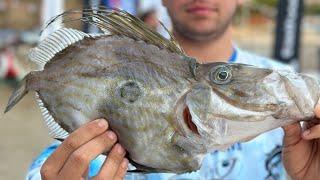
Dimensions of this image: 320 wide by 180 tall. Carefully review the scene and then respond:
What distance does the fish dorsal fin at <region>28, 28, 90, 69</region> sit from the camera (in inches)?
66.0

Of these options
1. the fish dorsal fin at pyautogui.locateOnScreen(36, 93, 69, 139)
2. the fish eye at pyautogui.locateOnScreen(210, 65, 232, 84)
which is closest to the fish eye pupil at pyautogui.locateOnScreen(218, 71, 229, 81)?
the fish eye at pyautogui.locateOnScreen(210, 65, 232, 84)

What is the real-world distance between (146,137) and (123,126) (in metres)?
0.07

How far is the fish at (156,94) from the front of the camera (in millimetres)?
1527

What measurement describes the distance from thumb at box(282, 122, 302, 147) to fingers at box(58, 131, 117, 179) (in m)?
0.53

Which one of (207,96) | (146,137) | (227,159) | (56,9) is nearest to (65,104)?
(146,137)

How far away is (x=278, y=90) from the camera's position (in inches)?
59.9

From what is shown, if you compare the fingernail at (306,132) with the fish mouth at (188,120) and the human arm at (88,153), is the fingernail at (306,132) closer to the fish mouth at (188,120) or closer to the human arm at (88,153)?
the fish mouth at (188,120)

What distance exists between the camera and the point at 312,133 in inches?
67.5

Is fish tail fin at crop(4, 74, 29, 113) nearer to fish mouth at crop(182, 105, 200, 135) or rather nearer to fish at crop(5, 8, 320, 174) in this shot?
fish at crop(5, 8, 320, 174)

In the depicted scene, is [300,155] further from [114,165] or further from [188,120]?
[114,165]

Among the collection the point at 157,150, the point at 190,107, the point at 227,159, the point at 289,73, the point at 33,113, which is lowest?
the point at 33,113

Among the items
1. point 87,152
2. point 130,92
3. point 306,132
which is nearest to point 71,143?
point 87,152

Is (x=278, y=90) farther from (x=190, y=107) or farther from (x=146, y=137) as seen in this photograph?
(x=146, y=137)

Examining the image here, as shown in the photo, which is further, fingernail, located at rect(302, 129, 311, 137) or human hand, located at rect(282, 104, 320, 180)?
human hand, located at rect(282, 104, 320, 180)
